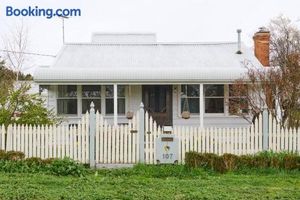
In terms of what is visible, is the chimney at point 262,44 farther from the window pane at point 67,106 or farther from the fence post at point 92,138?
the fence post at point 92,138

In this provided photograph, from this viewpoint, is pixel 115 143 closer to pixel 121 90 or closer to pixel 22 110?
pixel 22 110

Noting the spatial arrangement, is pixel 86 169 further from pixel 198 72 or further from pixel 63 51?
pixel 63 51

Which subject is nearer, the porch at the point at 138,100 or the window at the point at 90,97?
the porch at the point at 138,100

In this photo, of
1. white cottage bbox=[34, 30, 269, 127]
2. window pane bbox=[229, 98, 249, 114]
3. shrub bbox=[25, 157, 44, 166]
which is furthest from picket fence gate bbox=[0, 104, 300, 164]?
white cottage bbox=[34, 30, 269, 127]

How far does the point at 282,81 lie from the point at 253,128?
8.99ft

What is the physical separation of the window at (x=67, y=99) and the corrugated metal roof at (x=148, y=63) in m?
1.02

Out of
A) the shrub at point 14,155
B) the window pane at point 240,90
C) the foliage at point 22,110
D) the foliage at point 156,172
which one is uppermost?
the window pane at point 240,90

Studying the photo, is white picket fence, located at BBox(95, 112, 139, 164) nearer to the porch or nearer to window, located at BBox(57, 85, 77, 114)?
the porch

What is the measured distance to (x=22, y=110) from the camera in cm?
1388

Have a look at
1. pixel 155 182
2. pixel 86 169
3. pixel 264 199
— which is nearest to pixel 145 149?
pixel 86 169

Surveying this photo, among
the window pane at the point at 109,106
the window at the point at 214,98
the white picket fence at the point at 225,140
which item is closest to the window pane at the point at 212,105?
the window at the point at 214,98

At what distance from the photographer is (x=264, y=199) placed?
7609 mm

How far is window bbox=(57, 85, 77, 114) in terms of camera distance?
62.2 ft

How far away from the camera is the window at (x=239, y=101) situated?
15.9m
